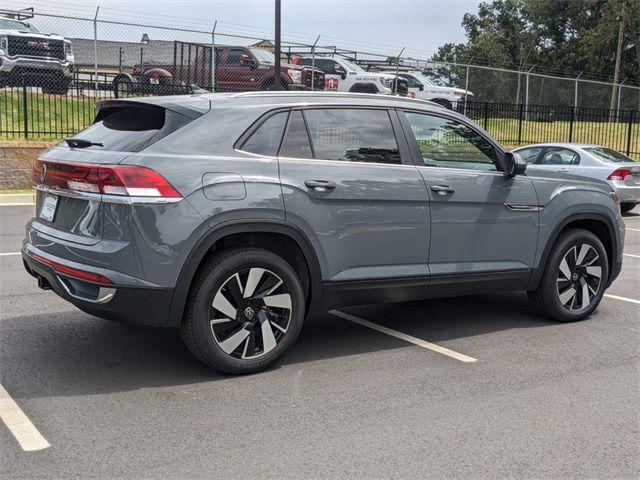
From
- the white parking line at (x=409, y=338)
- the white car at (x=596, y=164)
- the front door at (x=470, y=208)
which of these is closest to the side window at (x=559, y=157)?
the white car at (x=596, y=164)

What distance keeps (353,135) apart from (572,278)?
7.91ft

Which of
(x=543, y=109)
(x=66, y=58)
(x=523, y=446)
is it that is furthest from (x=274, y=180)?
(x=543, y=109)

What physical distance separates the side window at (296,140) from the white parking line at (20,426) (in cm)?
217

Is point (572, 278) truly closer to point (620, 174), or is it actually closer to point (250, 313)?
point (250, 313)

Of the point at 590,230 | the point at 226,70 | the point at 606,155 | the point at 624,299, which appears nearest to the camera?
the point at 590,230

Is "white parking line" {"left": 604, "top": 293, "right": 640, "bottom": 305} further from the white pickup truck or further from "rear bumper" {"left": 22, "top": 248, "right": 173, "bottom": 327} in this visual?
the white pickup truck

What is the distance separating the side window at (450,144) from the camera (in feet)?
17.0

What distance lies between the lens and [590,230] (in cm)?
618

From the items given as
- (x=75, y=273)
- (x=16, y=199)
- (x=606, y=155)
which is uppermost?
(x=606, y=155)

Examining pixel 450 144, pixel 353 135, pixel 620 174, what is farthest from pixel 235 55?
pixel 353 135

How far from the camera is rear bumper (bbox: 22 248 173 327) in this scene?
13.2ft

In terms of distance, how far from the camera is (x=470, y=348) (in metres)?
A: 5.21

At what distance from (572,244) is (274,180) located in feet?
9.27

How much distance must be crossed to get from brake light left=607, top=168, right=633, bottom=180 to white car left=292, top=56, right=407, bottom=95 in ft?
34.4
